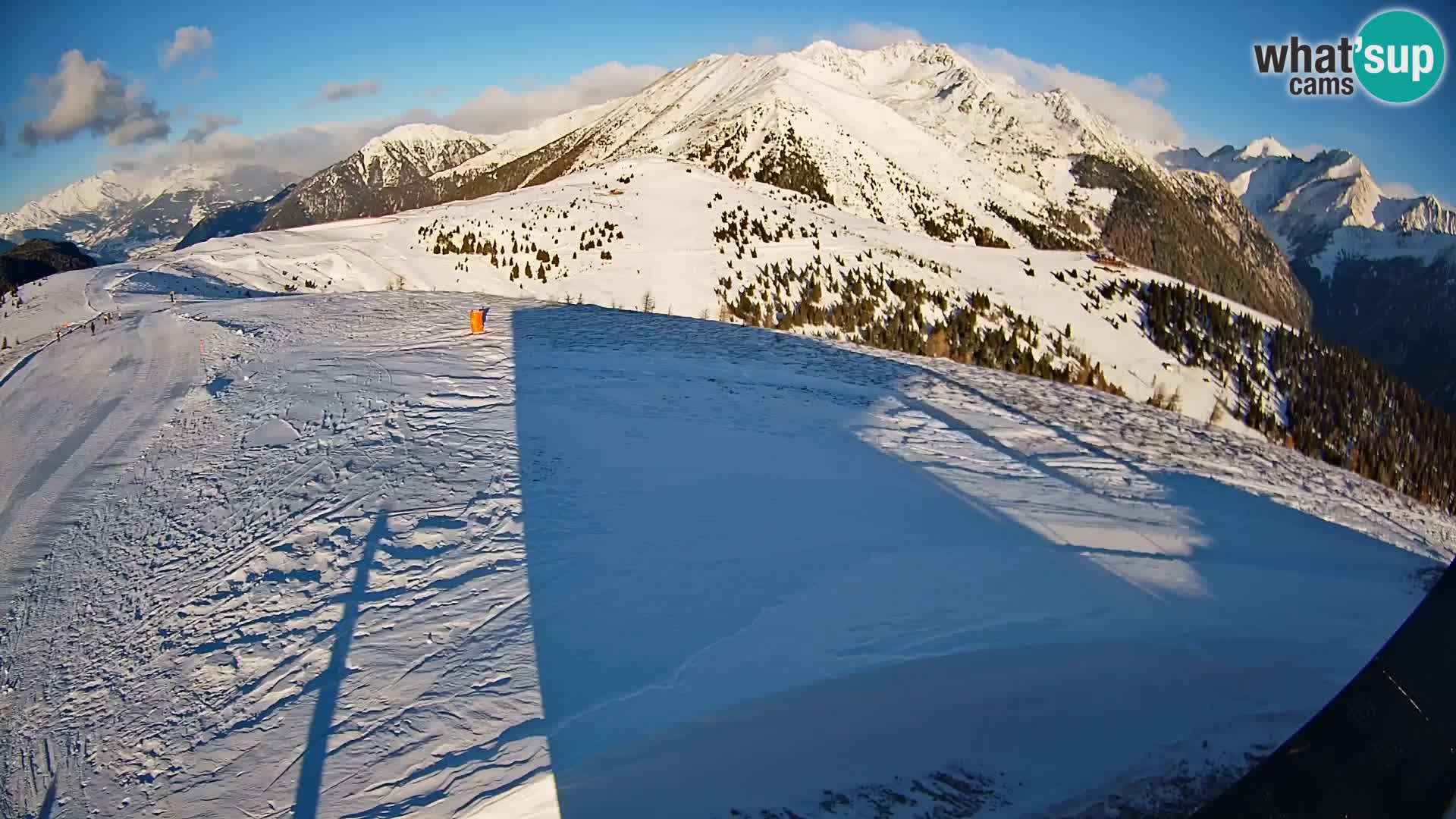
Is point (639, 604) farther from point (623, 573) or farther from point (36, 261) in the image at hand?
point (36, 261)

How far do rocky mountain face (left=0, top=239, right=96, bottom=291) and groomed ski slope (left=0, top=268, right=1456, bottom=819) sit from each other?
71.9 m

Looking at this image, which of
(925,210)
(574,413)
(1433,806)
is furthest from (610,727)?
(925,210)

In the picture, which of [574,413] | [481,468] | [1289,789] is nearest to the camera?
[1289,789]

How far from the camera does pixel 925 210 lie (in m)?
66.5

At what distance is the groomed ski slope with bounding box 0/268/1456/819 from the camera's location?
13.7 feet

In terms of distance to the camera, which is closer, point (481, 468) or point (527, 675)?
point (527, 675)

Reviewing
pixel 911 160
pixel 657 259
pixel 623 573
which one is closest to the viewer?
pixel 623 573

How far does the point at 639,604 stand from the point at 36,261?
10884cm

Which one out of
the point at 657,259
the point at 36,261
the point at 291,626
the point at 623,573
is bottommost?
the point at 291,626

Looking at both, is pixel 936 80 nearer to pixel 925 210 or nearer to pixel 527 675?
pixel 925 210

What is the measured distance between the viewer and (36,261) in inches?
3191

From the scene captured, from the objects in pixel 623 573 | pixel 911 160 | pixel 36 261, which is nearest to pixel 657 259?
pixel 623 573

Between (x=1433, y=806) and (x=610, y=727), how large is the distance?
137 inches

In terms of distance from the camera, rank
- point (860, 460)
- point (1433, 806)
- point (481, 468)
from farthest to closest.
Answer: point (860, 460) < point (481, 468) < point (1433, 806)
